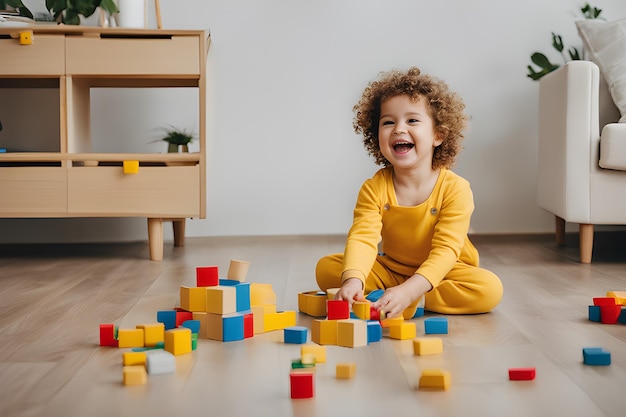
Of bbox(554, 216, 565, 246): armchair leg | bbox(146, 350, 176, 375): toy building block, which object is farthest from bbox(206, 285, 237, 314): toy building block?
bbox(554, 216, 565, 246): armchair leg

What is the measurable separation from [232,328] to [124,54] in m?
1.46

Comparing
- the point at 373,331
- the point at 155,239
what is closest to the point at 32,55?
the point at 155,239

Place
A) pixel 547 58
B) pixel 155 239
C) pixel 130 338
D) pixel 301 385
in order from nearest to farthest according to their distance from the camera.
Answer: pixel 301 385, pixel 130 338, pixel 155 239, pixel 547 58

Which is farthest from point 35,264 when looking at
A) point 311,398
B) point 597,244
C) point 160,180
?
point 597,244

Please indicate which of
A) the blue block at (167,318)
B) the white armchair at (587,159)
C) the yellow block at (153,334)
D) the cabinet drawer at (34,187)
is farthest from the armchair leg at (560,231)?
the yellow block at (153,334)

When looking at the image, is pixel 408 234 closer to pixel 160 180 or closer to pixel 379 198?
pixel 379 198

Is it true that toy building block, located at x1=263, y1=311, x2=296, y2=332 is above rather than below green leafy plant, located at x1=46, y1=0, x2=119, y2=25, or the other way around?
below

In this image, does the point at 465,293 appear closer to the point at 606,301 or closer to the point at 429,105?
the point at 606,301

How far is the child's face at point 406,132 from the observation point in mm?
1783

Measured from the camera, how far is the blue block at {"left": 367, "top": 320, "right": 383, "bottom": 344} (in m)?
1.41

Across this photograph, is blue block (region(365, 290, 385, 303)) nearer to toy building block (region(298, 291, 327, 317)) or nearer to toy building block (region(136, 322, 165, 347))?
toy building block (region(298, 291, 327, 317))

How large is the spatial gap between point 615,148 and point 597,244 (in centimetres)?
72

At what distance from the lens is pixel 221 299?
1421mm

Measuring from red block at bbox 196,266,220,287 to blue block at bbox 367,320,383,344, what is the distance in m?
0.31
